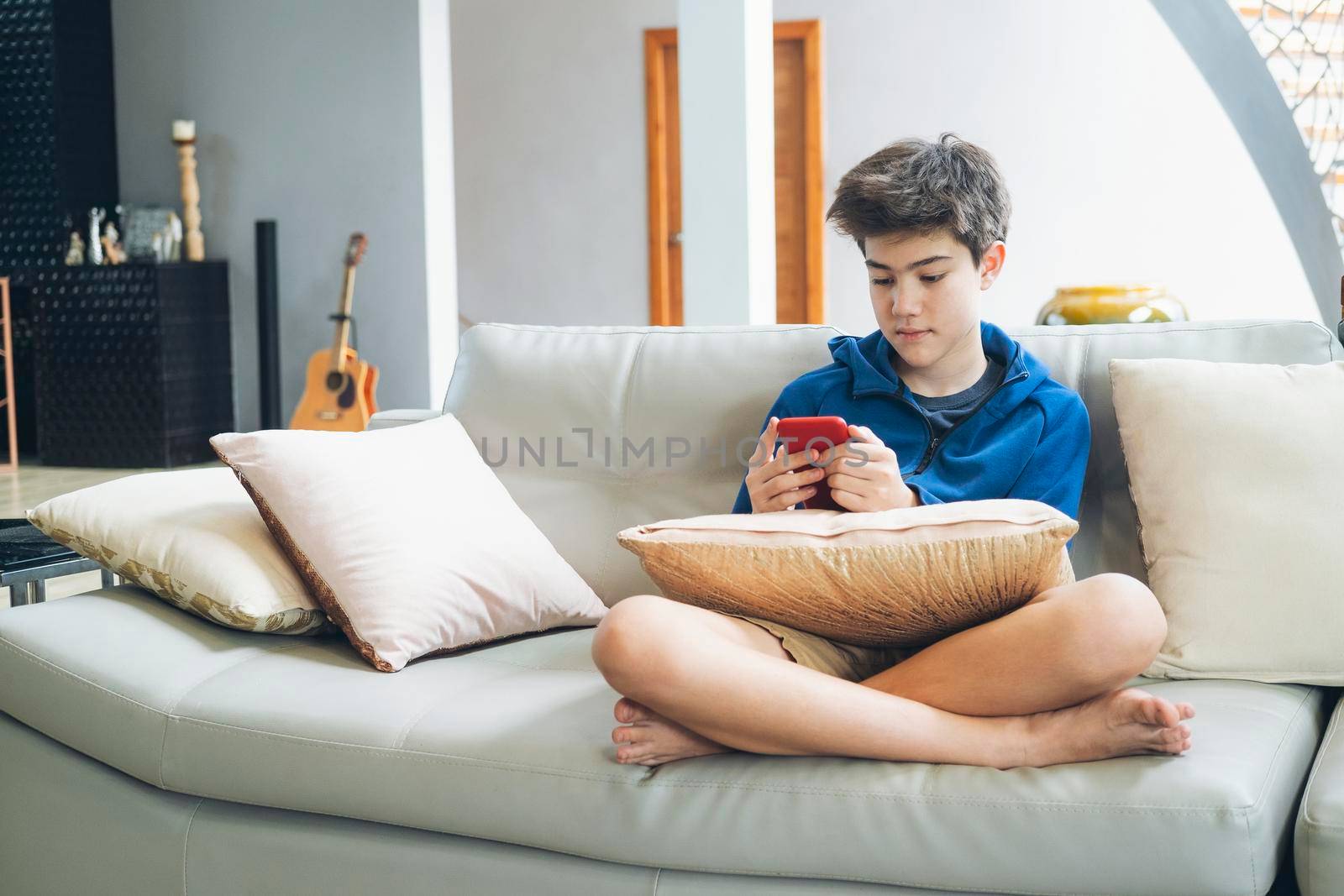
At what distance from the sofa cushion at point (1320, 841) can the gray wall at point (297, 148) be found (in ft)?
16.5

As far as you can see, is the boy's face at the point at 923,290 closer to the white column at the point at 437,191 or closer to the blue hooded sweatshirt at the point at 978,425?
the blue hooded sweatshirt at the point at 978,425

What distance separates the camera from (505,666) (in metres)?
1.76

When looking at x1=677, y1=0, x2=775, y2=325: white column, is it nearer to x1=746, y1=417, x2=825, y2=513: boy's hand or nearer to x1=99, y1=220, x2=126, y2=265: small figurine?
x1=746, y1=417, x2=825, y2=513: boy's hand

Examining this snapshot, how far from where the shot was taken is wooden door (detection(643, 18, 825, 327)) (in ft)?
21.3

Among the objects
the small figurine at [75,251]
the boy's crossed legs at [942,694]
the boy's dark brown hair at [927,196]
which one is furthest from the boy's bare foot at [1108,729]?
the small figurine at [75,251]

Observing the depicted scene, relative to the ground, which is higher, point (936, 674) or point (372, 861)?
point (936, 674)

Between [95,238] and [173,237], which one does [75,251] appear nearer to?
[95,238]

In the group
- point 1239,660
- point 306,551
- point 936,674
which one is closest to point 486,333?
point 306,551

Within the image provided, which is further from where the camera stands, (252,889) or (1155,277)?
(1155,277)

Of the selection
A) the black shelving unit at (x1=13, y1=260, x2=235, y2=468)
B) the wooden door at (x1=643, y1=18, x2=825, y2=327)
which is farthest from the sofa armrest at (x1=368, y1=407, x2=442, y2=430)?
the wooden door at (x1=643, y1=18, x2=825, y2=327)

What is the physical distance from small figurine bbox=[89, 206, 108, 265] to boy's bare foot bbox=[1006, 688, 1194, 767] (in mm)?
5636

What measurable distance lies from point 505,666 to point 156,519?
56 centimetres

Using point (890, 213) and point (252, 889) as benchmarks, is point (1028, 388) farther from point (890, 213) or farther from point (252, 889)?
point (252, 889)

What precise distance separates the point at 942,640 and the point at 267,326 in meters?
5.03
